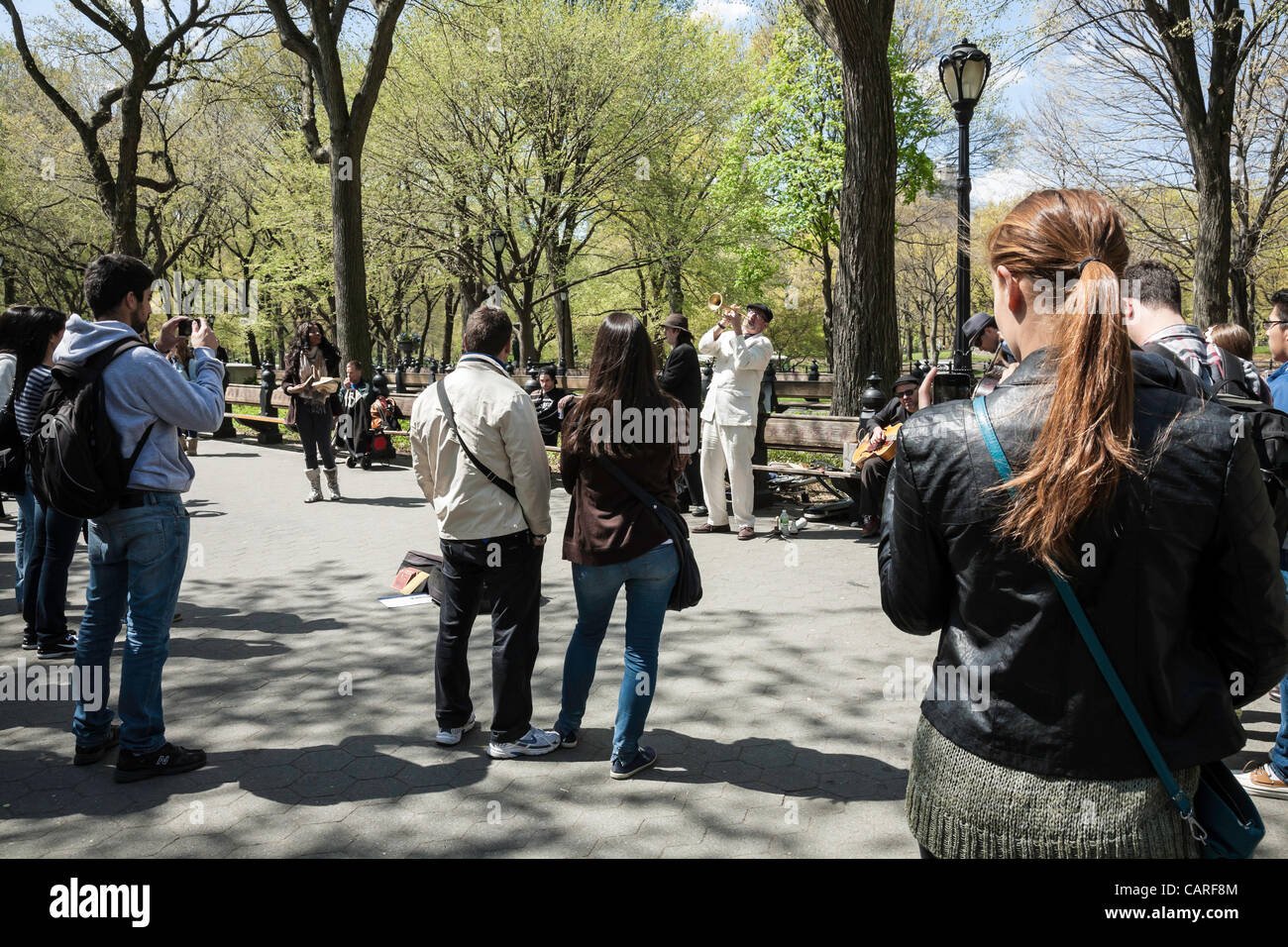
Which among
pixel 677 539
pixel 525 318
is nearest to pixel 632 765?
pixel 677 539

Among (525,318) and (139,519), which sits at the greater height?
(525,318)

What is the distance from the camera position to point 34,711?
4.79m

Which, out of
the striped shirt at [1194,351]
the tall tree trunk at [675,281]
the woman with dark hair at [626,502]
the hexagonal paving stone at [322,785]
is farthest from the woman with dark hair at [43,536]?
the tall tree trunk at [675,281]

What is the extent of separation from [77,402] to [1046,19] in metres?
15.6

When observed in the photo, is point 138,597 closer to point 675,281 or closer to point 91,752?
point 91,752

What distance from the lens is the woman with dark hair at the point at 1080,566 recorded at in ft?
4.99

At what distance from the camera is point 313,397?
11078 mm

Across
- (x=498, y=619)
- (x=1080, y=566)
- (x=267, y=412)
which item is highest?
(x=267, y=412)

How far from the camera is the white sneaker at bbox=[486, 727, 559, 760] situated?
13.6ft

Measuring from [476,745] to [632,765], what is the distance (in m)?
0.82

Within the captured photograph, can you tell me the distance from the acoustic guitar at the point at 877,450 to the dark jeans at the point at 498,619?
195 inches

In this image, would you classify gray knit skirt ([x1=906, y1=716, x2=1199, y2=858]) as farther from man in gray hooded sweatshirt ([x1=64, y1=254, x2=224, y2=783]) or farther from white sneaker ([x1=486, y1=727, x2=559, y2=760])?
man in gray hooded sweatshirt ([x1=64, y1=254, x2=224, y2=783])

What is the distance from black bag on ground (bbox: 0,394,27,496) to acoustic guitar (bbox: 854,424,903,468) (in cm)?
656
